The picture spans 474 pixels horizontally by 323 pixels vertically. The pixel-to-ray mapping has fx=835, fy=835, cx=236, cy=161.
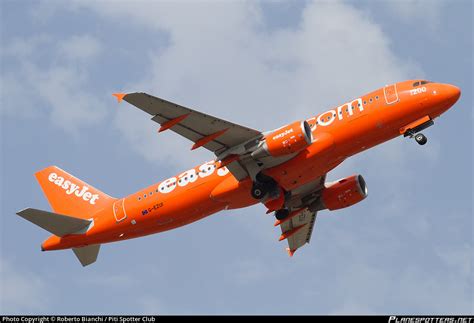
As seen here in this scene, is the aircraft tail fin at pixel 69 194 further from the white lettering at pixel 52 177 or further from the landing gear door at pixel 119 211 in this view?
the landing gear door at pixel 119 211

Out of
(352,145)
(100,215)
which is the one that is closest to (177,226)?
(100,215)

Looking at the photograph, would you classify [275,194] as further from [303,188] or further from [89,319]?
[89,319]

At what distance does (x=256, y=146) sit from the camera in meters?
47.8

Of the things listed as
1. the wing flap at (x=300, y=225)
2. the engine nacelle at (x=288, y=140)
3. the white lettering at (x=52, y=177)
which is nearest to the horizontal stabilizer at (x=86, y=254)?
the white lettering at (x=52, y=177)

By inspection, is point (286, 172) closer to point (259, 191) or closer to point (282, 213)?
point (259, 191)

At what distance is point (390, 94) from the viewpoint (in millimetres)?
47219

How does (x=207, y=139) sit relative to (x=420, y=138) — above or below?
above

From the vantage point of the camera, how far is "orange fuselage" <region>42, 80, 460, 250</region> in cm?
4684

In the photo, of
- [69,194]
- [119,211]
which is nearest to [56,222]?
[119,211]

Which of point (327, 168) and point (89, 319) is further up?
point (327, 168)

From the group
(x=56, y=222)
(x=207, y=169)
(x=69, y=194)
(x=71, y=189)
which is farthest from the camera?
(x=71, y=189)

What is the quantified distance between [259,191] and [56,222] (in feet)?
42.3

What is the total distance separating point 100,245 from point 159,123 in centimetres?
1224

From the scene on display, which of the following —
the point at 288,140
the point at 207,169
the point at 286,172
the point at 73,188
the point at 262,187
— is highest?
the point at 73,188
